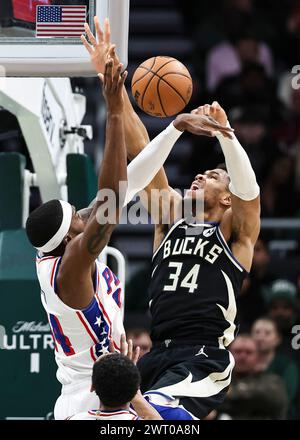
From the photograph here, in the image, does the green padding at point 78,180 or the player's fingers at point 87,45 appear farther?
the green padding at point 78,180

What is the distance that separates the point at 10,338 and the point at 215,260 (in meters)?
2.01

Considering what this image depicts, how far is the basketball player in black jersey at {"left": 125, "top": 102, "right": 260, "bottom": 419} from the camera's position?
5945 mm

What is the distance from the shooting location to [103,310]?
568cm

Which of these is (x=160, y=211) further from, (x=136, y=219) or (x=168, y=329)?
(x=136, y=219)

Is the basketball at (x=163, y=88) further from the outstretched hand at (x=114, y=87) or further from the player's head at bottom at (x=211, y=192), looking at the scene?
the outstretched hand at (x=114, y=87)

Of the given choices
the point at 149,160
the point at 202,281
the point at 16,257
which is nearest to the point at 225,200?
the point at 202,281

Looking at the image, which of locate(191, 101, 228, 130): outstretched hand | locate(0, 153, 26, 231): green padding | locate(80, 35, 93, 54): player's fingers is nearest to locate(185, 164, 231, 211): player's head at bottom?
locate(191, 101, 228, 130): outstretched hand

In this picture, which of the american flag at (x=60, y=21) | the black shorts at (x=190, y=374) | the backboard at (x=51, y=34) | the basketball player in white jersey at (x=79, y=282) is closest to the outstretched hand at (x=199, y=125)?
the basketball player in white jersey at (x=79, y=282)

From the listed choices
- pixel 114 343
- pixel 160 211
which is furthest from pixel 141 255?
pixel 114 343

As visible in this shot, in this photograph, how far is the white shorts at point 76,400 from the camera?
5656 millimetres

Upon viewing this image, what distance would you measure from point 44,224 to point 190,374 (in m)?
1.05

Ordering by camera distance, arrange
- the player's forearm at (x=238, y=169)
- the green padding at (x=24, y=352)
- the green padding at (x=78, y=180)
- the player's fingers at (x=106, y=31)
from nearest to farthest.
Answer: the player's fingers at (x=106, y=31)
the player's forearm at (x=238, y=169)
the green padding at (x=24, y=352)
the green padding at (x=78, y=180)

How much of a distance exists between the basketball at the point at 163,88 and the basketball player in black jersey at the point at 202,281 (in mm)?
419

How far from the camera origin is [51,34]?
6.42m
